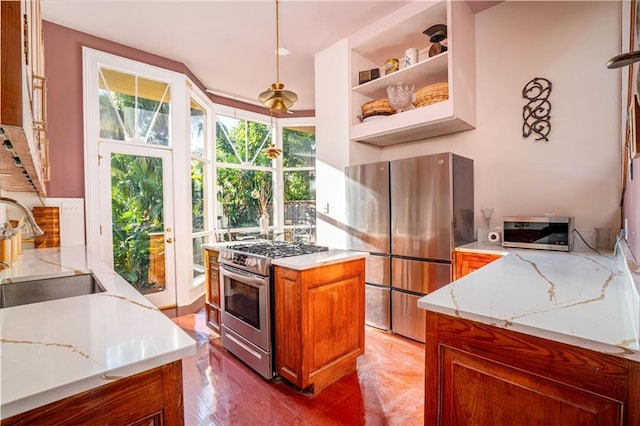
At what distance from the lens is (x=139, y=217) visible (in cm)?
346

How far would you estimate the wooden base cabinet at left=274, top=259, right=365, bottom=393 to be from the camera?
1902mm

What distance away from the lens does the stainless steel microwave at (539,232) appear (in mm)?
2252

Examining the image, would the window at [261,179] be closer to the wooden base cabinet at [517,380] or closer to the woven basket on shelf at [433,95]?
the woven basket on shelf at [433,95]

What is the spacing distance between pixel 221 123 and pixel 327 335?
A: 394cm

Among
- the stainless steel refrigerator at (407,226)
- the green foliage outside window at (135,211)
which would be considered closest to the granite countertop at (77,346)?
the stainless steel refrigerator at (407,226)

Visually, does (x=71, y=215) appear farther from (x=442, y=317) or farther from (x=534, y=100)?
(x=534, y=100)

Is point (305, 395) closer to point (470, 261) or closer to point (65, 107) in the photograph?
point (470, 261)

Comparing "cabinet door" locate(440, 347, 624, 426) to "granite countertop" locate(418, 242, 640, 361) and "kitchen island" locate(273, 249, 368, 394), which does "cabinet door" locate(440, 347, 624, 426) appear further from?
"kitchen island" locate(273, 249, 368, 394)

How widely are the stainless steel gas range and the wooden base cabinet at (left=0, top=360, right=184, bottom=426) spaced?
1.28 meters

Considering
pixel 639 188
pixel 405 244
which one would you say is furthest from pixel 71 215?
pixel 639 188

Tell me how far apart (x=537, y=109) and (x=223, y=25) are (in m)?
3.05

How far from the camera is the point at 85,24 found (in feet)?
9.75

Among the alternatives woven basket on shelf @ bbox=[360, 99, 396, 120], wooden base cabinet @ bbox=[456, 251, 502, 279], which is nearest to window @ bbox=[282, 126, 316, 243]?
woven basket on shelf @ bbox=[360, 99, 396, 120]

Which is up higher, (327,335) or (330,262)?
(330,262)
